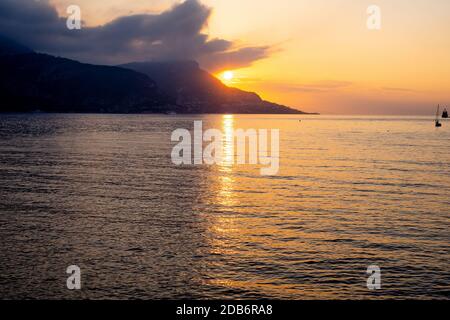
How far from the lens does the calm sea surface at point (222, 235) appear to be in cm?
A: 2175

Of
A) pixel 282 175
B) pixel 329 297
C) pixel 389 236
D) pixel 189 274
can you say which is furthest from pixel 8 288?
pixel 282 175

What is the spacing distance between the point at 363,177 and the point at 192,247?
121 feet

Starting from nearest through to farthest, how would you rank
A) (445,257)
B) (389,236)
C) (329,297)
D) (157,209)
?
(329,297)
(445,257)
(389,236)
(157,209)

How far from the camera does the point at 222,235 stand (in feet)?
99.3

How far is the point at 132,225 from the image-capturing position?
106 ft

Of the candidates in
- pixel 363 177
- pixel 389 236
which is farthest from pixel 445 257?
pixel 363 177

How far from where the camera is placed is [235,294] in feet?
68.0

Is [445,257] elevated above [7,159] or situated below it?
below

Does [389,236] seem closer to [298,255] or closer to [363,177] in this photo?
[298,255]

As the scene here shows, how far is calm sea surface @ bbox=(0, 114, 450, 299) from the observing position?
856 inches

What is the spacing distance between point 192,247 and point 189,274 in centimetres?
452

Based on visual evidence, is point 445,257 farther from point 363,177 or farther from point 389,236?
point 363,177

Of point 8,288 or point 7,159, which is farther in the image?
point 7,159

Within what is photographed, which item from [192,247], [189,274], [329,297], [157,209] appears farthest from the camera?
[157,209]
